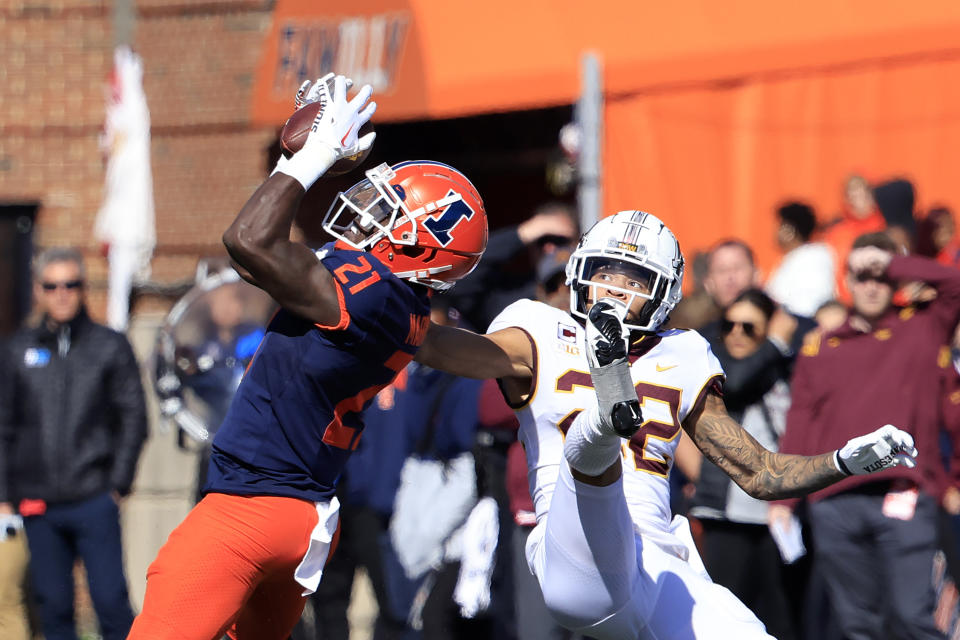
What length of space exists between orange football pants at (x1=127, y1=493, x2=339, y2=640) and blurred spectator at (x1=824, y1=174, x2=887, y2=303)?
4864mm

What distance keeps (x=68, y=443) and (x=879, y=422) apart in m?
3.77

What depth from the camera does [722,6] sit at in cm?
880

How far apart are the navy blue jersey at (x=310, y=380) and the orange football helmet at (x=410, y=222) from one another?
132mm

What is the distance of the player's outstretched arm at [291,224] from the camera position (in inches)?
144

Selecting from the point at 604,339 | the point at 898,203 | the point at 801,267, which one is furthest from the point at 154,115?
the point at 604,339

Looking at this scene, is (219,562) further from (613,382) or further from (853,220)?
(853,220)

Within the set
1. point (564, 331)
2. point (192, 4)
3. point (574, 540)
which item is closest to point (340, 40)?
point (192, 4)

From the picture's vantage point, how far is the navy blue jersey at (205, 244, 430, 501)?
384 cm

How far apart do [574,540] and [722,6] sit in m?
5.81

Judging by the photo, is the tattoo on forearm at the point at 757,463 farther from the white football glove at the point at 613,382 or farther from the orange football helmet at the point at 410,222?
the orange football helmet at the point at 410,222

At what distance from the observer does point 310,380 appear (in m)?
3.87

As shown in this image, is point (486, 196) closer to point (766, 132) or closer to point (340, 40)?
point (340, 40)

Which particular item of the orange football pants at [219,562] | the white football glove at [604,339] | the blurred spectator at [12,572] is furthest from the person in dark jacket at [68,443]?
the white football glove at [604,339]

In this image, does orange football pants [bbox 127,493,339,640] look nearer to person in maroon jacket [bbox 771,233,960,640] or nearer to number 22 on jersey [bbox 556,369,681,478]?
number 22 on jersey [bbox 556,369,681,478]
